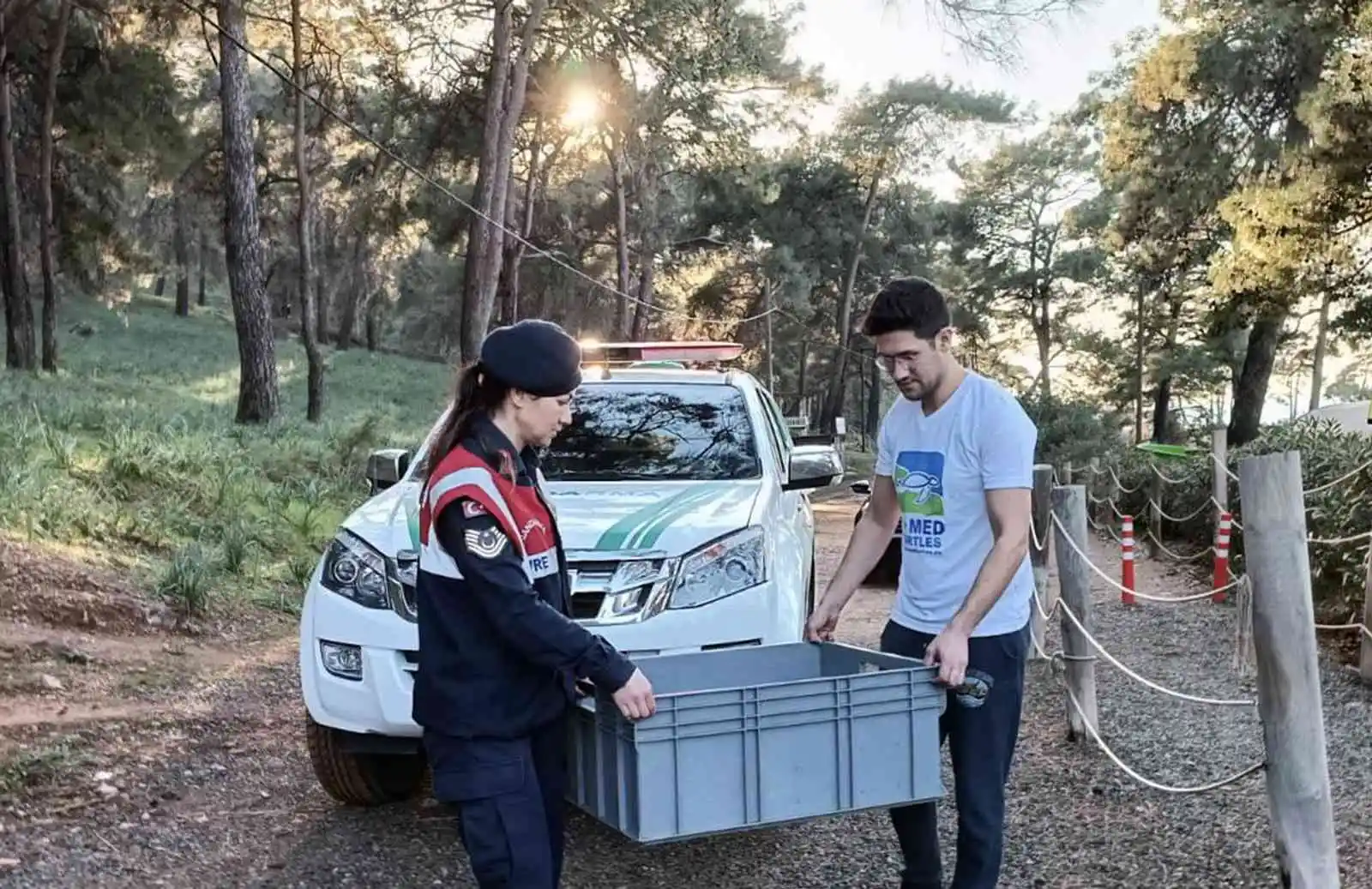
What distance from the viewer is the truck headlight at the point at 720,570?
15.5 ft

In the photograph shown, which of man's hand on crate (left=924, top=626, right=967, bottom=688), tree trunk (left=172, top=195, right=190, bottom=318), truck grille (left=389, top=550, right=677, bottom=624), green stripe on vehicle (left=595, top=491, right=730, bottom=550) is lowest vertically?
truck grille (left=389, top=550, right=677, bottom=624)

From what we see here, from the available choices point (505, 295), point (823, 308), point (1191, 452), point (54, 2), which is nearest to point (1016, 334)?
point (823, 308)

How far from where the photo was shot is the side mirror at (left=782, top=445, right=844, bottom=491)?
5.97 metres

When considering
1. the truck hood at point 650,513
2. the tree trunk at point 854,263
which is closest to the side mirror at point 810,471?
the truck hood at point 650,513

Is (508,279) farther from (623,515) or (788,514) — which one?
(623,515)

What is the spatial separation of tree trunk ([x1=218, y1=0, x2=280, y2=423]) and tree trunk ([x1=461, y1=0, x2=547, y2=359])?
302cm

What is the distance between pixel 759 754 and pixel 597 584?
1749 mm

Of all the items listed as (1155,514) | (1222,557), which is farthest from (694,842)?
(1155,514)

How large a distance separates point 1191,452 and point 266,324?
43.4 feet

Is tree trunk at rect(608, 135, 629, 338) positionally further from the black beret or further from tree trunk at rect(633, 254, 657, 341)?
the black beret

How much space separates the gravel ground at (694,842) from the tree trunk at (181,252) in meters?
29.5

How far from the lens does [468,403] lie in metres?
3.04

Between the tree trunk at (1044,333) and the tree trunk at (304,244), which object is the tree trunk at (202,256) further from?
the tree trunk at (1044,333)

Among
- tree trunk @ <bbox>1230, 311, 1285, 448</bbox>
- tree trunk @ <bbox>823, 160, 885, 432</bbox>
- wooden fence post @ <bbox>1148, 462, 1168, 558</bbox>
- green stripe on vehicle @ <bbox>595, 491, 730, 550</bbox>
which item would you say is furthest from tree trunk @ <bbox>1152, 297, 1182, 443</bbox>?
green stripe on vehicle @ <bbox>595, 491, 730, 550</bbox>
